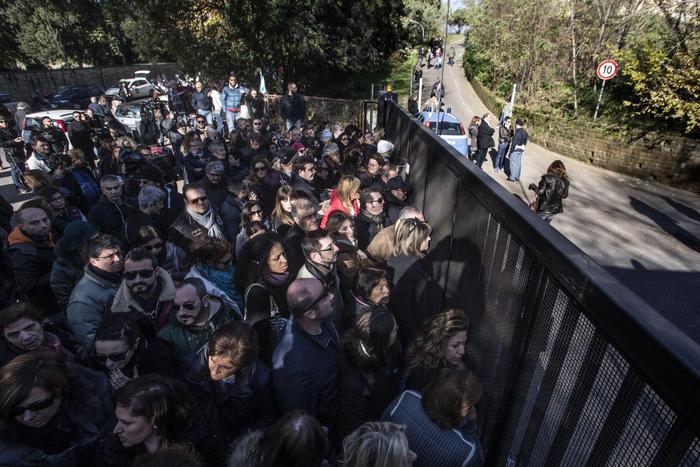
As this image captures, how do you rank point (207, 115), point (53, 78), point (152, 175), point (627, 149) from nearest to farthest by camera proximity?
point (152, 175) < point (627, 149) < point (207, 115) < point (53, 78)

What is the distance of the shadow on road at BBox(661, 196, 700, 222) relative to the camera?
393 inches

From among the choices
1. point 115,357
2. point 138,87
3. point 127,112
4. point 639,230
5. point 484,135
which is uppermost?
point 115,357

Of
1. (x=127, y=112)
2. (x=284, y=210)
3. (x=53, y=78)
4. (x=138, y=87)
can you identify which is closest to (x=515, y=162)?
(x=284, y=210)

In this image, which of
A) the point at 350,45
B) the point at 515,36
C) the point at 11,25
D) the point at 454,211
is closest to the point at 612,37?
the point at 515,36

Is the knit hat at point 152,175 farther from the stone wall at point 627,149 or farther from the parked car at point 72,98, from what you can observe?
the parked car at point 72,98

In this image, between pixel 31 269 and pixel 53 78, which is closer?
pixel 31 269

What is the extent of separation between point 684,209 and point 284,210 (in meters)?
11.0

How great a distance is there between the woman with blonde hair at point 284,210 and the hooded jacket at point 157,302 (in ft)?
5.19

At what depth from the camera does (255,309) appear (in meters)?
3.13

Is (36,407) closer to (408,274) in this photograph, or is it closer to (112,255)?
(112,255)

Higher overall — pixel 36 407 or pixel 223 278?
pixel 36 407

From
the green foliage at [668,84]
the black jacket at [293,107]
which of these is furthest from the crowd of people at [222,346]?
the green foliage at [668,84]

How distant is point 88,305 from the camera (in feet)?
9.69

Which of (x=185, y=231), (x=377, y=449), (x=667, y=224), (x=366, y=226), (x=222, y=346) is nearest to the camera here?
(x=377, y=449)
